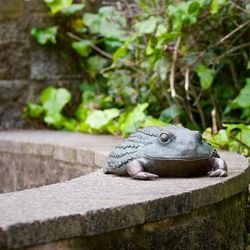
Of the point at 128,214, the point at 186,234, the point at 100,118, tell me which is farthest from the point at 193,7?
the point at 128,214

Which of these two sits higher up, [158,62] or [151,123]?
[158,62]

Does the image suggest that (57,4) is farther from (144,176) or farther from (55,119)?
(144,176)

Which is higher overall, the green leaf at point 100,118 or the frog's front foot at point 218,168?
the frog's front foot at point 218,168

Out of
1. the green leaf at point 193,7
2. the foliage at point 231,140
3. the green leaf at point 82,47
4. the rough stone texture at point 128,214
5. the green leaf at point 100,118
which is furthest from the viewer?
the green leaf at point 82,47

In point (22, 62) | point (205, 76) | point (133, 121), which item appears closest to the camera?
point (133, 121)

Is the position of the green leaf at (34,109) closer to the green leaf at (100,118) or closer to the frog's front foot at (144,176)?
the green leaf at (100,118)

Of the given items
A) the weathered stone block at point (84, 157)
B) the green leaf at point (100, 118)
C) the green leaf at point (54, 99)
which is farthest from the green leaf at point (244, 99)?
the green leaf at point (54, 99)

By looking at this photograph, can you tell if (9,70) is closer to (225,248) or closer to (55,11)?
(55,11)

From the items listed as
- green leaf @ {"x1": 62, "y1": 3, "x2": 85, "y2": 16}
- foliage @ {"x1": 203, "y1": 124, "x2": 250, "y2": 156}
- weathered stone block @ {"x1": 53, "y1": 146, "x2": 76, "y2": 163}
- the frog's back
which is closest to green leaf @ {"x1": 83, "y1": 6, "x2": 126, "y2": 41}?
green leaf @ {"x1": 62, "y1": 3, "x2": 85, "y2": 16}

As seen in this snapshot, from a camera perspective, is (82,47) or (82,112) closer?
(82,112)

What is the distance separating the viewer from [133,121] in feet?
15.6

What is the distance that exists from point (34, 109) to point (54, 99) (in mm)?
203

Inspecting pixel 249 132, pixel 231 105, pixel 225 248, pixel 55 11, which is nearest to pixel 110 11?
pixel 55 11

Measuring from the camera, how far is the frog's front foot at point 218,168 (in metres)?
2.84
